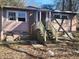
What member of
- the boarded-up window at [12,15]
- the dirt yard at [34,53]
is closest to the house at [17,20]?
the boarded-up window at [12,15]

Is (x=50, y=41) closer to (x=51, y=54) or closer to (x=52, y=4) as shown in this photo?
(x=51, y=54)

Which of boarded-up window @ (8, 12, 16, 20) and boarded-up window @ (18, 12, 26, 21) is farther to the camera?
boarded-up window @ (18, 12, 26, 21)

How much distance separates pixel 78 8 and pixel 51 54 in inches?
1123

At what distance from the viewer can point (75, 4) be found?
4169cm

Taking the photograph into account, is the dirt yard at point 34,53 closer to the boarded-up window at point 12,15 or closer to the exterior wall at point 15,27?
the exterior wall at point 15,27

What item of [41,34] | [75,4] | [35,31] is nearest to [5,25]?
[35,31]

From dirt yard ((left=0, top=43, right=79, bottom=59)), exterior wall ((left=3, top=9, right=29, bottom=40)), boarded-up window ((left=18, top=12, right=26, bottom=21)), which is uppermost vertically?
boarded-up window ((left=18, top=12, right=26, bottom=21))

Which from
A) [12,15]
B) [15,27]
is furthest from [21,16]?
[15,27]

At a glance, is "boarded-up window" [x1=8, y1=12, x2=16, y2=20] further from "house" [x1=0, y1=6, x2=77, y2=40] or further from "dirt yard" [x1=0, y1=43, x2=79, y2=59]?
"dirt yard" [x1=0, y1=43, x2=79, y2=59]

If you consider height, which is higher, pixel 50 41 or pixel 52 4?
pixel 52 4

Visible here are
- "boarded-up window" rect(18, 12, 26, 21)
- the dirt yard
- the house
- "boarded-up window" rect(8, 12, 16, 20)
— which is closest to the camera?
the dirt yard

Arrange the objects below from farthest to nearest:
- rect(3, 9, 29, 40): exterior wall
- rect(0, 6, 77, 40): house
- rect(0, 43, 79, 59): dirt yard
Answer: rect(3, 9, 29, 40): exterior wall
rect(0, 6, 77, 40): house
rect(0, 43, 79, 59): dirt yard

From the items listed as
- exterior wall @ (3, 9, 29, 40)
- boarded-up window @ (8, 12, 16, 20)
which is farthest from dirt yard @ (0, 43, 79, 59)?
boarded-up window @ (8, 12, 16, 20)

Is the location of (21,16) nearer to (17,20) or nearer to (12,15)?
(17,20)
